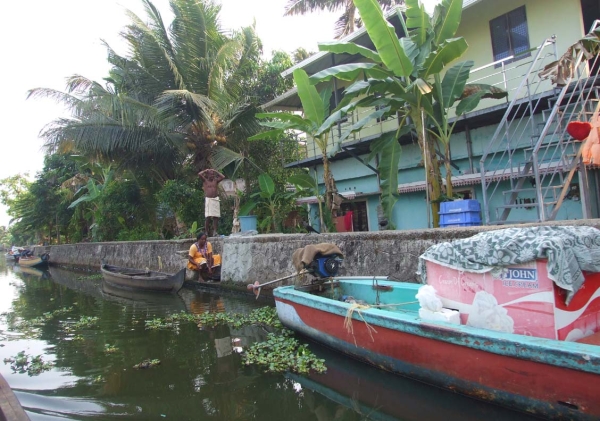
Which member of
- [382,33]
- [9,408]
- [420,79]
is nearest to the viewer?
[9,408]

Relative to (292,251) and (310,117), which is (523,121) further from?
(292,251)

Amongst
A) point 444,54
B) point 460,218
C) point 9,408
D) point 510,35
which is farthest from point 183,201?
point 9,408

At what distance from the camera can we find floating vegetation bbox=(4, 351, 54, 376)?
553cm

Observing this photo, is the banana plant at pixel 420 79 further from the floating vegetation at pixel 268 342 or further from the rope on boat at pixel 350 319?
the rope on boat at pixel 350 319

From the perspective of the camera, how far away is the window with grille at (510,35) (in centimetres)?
976

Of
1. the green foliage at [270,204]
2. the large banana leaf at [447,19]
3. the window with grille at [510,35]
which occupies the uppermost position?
the window with grille at [510,35]

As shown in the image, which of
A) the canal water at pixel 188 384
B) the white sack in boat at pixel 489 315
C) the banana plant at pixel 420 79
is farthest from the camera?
the banana plant at pixel 420 79

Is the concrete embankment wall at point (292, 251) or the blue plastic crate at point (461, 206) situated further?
the blue plastic crate at point (461, 206)

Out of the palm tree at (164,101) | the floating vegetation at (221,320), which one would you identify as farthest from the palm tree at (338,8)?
the floating vegetation at (221,320)

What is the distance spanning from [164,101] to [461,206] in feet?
34.1

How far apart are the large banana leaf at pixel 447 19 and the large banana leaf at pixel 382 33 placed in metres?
1.15

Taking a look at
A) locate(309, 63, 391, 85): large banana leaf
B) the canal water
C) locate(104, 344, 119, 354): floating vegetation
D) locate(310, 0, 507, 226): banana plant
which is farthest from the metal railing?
locate(104, 344, 119, 354): floating vegetation

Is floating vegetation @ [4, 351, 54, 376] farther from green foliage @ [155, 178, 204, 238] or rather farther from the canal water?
green foliage @ [155, 178, 204, 238]

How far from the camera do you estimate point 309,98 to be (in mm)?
9297
